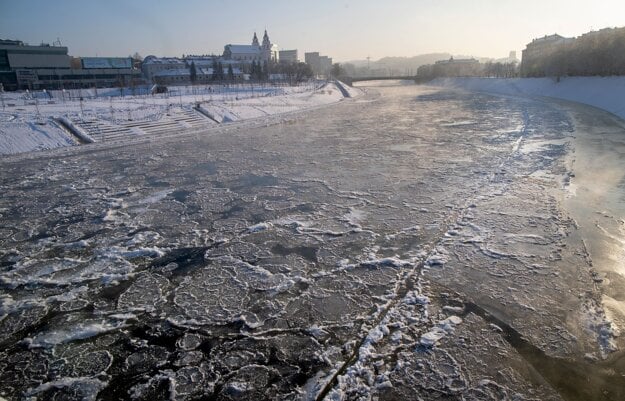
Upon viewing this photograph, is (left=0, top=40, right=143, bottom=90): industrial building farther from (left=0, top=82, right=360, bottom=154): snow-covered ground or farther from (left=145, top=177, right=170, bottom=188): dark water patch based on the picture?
(left=145, top=177, right=170, bottom=188): dark water patch

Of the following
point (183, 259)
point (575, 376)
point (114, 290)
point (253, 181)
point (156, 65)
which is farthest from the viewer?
point (156, 65)

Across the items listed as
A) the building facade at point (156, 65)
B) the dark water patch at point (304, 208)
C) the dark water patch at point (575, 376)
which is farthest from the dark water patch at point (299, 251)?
the building facade at point (156, 65)

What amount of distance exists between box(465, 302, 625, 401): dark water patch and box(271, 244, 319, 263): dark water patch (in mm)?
3104

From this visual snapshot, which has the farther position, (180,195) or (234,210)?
(180,195)

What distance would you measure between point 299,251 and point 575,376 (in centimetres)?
401

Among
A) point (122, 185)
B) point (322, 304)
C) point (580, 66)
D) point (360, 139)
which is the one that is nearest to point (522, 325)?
point (322, 304)

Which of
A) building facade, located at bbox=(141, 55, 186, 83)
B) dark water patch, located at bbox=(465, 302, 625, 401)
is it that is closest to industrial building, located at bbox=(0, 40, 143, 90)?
building facade, located at bbox=(141, 55, 186, 83)

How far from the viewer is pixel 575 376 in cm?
365

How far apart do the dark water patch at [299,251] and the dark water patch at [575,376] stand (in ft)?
10.2

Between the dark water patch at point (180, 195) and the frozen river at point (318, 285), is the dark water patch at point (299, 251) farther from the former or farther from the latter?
the dark water patch at point (180, 195)

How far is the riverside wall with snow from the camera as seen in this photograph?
30.7 metres

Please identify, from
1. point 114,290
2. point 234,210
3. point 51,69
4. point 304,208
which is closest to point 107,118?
point 234,210

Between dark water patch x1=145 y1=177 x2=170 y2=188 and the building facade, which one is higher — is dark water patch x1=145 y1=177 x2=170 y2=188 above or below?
below

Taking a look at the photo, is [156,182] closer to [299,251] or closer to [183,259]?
[183,259]
